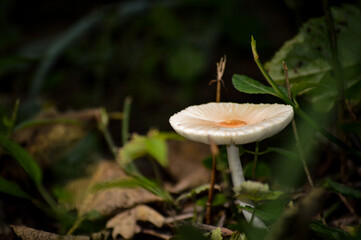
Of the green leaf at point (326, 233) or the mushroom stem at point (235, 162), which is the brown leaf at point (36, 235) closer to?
the mushroom stem at point (235, 162)

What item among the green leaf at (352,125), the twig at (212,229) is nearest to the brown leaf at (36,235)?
the twig at (212,229)

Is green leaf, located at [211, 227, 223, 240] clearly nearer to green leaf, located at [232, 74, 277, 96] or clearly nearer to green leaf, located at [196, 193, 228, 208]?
green leaf, located at [196, 193, 228, 208]

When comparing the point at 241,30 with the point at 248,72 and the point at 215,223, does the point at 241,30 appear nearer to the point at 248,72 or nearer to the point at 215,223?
the point at 248,72

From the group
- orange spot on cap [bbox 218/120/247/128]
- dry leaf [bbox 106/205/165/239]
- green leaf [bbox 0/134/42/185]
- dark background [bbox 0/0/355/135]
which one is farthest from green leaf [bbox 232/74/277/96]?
dark background [bbox 0/0/355/135]

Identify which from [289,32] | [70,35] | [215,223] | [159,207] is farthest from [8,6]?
[215,223]

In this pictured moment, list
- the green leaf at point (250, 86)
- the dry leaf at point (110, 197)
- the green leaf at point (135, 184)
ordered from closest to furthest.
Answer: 1. the green leaf at point (250, 86)
2. the green leaf at point (135, 184)
3. the dry leaf at point (110, 197)

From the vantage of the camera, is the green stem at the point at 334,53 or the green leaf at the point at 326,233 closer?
the green leaf at the point at 326,233
